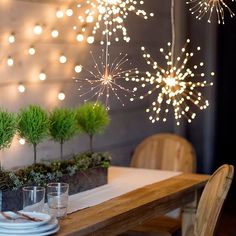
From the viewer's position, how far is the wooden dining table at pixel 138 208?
220 centimetres

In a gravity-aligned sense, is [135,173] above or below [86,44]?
below

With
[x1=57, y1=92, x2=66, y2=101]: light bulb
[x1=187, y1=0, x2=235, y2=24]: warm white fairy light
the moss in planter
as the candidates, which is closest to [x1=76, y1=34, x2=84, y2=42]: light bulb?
[x1=57, y1=92, x2=66, y2=101]: light bulb

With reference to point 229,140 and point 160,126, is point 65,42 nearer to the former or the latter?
point 160,126

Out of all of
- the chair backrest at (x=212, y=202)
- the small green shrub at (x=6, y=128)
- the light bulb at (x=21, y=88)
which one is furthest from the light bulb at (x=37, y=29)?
the chair backrest at (x=212, y=202)

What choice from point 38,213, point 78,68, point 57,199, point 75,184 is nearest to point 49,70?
point 78,68

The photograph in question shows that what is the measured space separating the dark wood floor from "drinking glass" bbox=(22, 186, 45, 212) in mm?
2548

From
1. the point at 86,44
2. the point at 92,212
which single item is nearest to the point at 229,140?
the point at 86,44

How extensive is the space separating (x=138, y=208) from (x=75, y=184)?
1.04 ft

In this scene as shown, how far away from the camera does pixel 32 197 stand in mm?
2252

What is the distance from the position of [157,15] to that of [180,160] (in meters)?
1.61

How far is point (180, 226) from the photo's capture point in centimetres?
317

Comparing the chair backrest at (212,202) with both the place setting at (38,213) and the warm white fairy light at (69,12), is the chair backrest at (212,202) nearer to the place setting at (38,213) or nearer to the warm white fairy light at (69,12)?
the place setting at (38,213)

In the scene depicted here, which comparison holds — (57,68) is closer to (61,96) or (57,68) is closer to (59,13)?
(61,96)

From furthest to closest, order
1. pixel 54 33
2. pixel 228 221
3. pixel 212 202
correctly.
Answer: pixel 228 221 → pixel 54 33 → pixel 212 202
